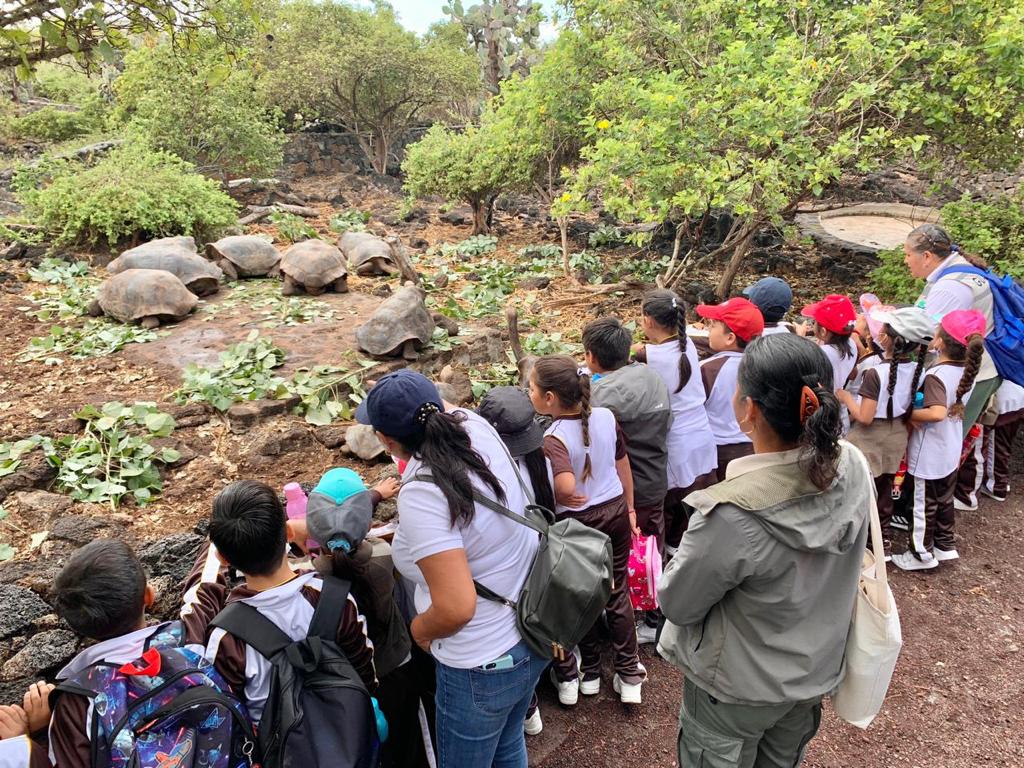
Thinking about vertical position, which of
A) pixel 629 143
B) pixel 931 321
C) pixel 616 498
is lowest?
pixel 616 498

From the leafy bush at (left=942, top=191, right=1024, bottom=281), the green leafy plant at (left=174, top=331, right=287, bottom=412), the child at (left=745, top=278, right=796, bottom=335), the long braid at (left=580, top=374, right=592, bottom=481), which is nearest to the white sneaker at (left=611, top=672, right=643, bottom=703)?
the long braid at (left=580, top=374, right=592, bottom=481)

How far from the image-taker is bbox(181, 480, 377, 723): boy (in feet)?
5.38

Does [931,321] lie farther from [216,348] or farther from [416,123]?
[416,123]

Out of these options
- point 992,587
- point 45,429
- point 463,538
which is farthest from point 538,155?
point 463,538

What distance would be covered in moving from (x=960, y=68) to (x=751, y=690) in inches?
237

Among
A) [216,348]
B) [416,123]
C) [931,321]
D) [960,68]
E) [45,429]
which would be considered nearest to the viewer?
[931,321]

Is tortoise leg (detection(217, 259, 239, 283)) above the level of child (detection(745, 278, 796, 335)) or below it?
above

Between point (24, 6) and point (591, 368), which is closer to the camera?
point (24, 6)

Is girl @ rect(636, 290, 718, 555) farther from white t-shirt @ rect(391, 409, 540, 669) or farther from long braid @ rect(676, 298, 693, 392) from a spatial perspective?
white t-shirt @ rect(391, 409, 540, 669)

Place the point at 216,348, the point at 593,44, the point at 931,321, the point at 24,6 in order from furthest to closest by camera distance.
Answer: the point at 593,44 → the point at 216,348 → the point at 931,321 → the point at 24,6

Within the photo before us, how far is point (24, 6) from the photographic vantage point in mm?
2254

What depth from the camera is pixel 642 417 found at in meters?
2.81

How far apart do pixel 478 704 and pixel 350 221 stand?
1341 cm

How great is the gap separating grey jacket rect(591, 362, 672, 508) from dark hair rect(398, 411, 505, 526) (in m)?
1.11
